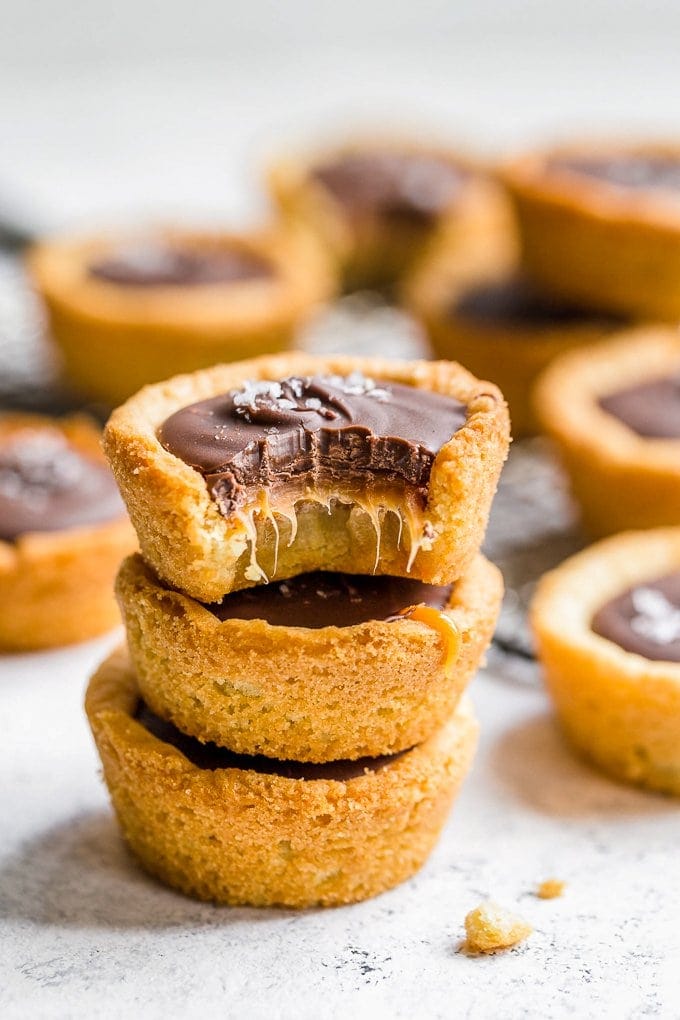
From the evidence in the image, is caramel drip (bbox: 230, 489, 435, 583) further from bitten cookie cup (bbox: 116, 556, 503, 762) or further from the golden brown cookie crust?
the golden brown cookie crust

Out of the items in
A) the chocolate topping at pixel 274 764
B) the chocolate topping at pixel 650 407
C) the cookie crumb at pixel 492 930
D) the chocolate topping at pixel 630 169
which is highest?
the chocolate topping at pixel 630 169

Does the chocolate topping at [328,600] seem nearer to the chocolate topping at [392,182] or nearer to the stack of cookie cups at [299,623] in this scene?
the stack of cookie cups at [299,623]

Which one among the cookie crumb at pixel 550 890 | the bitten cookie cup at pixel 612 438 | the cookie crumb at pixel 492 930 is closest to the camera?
the cookie crumb at pixel 492 930

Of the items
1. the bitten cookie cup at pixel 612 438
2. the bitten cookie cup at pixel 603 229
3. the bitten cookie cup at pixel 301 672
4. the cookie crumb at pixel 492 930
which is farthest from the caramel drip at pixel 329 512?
the bitten cookie cup at pixel 603 229

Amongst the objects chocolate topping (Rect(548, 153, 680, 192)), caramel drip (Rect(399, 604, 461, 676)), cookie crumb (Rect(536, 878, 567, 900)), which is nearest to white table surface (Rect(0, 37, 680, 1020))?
cookie crumb (Rect(536, 878, 567, 900))

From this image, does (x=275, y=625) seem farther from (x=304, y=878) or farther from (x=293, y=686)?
(x=304, y=878)

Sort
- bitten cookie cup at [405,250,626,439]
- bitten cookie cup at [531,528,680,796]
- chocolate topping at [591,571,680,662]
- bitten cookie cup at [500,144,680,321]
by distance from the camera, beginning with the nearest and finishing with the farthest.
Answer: bitten cookie cup at [531,528,680,796], chocolate topping at [591,571,680,662], bitten cookie cup at [500,144,680,321], bitten cookie cup at [405,250,626,439]

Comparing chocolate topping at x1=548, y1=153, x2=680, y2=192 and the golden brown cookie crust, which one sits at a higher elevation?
chocolate topping at x1=548, y1=153, x2=680, y2=192
